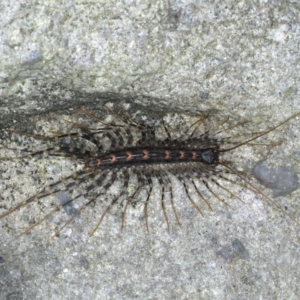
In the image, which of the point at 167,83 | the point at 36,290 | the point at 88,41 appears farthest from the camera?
the point at 36,290

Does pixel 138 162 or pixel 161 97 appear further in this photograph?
pixel 138 162

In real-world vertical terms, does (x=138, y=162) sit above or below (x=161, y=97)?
below

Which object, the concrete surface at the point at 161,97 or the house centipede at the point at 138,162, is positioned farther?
the house centipede at the point at 138,162

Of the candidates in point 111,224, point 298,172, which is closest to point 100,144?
point 111,224

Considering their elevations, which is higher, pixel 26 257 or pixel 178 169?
A: pixel 178 169

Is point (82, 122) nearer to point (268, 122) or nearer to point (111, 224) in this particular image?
point (111, 224)
